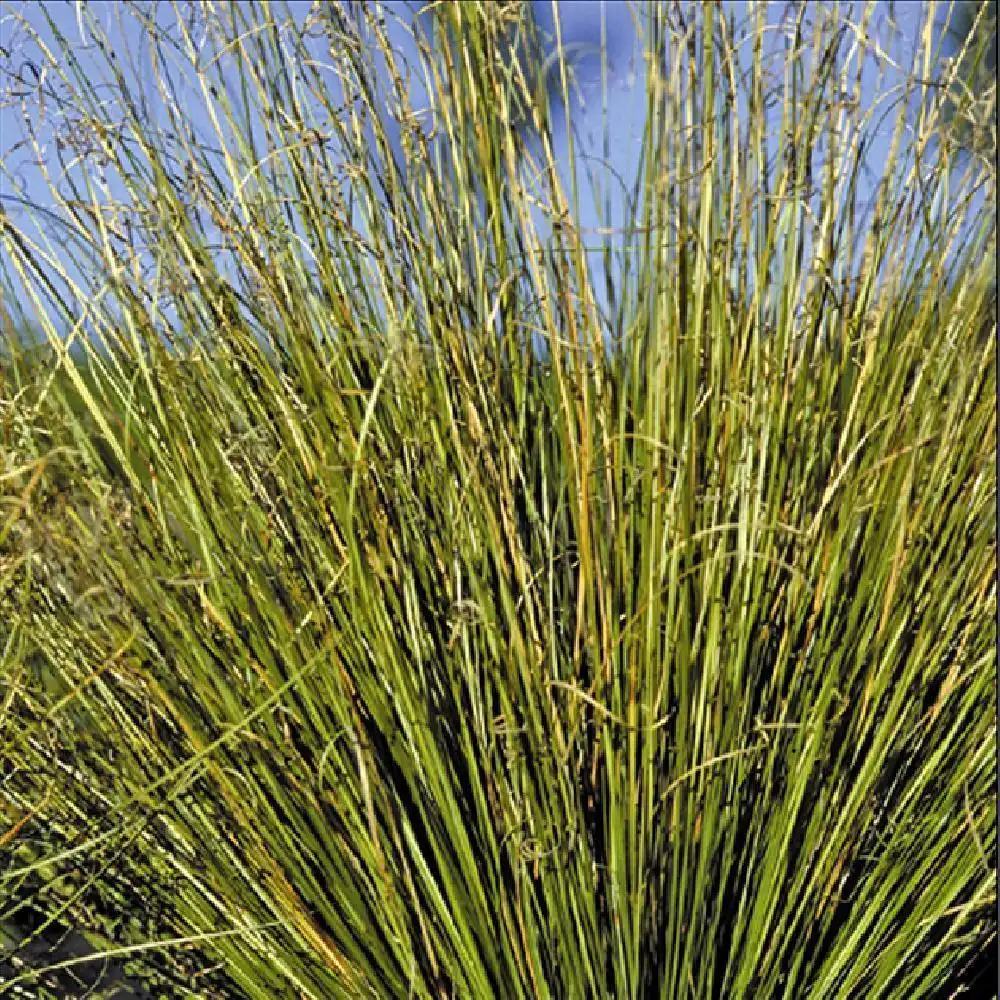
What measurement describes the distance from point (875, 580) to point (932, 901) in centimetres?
34

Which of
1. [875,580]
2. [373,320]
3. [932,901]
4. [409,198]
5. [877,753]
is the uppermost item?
[409,198]

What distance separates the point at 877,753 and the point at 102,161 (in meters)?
1.07

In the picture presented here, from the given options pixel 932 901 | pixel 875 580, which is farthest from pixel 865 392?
pixel 932 901

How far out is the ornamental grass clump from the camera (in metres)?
1.31

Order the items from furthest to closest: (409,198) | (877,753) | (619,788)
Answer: (409,198) < (877,753) < (619,788)

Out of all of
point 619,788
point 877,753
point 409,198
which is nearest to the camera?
point 619,788

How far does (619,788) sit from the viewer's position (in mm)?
1276

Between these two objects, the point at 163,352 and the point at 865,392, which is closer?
the point at 163,352

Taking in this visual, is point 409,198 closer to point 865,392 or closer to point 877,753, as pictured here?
point 865,392

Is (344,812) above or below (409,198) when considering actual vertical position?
below

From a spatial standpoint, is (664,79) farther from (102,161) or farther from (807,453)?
(102,161)

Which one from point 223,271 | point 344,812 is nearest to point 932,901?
point 344,812

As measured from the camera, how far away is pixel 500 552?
131 centimetres

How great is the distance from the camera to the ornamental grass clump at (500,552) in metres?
1.31
